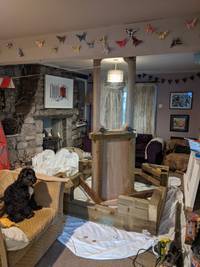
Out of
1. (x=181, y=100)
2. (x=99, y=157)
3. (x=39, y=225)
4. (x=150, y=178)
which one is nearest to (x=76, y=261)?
(x=39, y=225)

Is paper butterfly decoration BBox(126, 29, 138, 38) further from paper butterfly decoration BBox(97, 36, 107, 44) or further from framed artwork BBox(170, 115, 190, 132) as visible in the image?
framed artwork BBox(170, 115, 190, 132)

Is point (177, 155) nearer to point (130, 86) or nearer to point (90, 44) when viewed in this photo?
point (130, 86)

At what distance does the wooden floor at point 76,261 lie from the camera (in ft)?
6.93

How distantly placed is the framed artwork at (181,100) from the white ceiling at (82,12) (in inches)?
161

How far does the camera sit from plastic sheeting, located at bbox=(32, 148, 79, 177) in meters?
3.96

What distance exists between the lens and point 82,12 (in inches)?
82.5

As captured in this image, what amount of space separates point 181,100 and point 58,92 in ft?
10.6

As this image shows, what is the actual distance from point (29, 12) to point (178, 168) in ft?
13.4

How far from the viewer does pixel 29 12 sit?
2100 millimetres

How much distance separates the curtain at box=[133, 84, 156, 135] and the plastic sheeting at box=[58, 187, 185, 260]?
3635 mm

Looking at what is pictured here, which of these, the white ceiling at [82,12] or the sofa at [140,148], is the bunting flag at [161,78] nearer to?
the sofa at [140,148]

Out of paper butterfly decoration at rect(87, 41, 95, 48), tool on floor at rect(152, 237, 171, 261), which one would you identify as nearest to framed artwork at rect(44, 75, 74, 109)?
paper butterfly decoration at rect(87, 41, 95, 48)

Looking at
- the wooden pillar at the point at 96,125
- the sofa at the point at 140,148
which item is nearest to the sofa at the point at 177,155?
the sofa at the point at 140,148

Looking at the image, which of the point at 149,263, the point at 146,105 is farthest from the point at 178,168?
the point at 149,263
